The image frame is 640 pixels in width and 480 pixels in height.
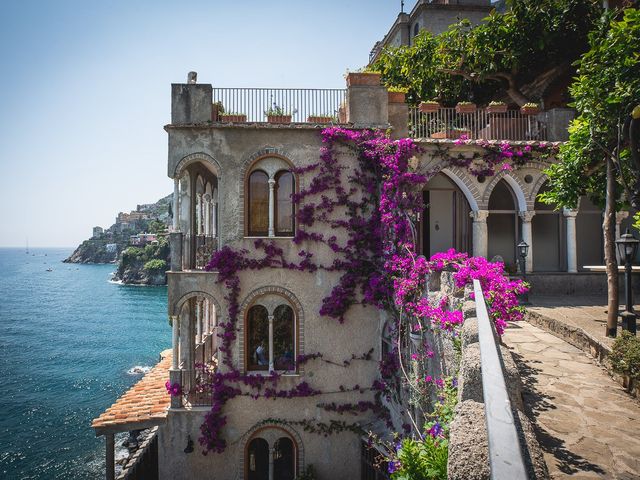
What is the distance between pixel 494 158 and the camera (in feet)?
41.2

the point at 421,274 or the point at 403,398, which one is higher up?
the point at 421,274

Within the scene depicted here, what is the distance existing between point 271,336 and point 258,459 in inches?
180

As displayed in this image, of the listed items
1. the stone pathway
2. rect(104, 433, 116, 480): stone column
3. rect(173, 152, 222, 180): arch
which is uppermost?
rect(173, 152, 222, 180): arch

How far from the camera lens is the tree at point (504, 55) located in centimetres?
1594

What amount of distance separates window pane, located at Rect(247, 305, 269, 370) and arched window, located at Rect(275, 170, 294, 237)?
2.63 meters

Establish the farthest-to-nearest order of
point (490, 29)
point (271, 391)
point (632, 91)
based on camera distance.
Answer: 1. point (490, 29)
2. point (271, 391)
3. point (632, 91)

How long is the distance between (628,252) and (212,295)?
10.7 m

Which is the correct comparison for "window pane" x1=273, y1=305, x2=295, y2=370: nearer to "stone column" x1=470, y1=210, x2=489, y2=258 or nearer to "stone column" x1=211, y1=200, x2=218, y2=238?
"stone column" x1=211, y1=200, x2=218, y2=238

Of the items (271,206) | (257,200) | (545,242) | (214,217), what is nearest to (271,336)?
(271,206)

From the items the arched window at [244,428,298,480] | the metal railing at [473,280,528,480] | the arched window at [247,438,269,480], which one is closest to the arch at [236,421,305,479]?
the arched window at [244,428,298,480]

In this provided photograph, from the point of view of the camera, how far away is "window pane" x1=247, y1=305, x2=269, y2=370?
11844mm

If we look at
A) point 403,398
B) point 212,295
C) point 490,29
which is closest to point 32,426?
point 212,295

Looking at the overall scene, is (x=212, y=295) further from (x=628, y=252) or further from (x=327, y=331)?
(x=628, y=252)

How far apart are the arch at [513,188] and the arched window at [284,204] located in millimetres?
6824
